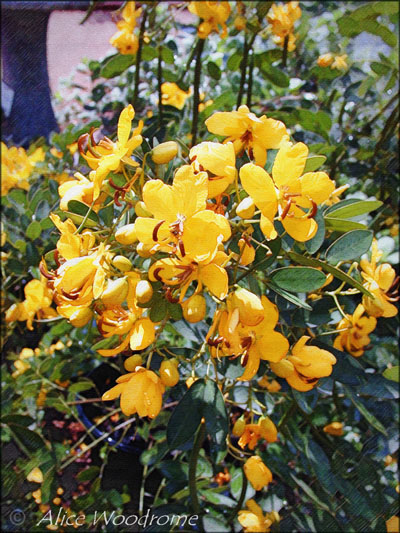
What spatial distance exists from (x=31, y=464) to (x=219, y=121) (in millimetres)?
815

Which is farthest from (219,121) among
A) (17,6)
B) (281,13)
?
(17,6)

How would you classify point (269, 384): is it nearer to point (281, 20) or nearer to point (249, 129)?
point (249, 129)

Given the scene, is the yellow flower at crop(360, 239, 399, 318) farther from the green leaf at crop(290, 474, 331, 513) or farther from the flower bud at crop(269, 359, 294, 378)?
the green leaf at crop(290, 474, 331, 513)

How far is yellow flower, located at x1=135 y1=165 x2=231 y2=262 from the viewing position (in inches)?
18.9

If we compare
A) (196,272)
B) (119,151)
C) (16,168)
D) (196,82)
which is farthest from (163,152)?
(16,168)

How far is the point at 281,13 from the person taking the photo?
3.78 feet

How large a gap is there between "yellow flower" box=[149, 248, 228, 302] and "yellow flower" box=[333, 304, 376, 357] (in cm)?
29

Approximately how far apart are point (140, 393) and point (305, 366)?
0.21 meters

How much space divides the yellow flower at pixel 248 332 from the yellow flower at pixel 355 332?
0.18 metres

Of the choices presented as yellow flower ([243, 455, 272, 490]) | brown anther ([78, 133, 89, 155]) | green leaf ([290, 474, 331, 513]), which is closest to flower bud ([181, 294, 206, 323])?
brown anther ([78, 133, 89, 155])

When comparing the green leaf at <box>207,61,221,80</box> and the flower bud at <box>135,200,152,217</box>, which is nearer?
the flower bud at <box>135,200,152,217</box>

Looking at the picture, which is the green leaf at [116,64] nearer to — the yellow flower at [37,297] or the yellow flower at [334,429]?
the yellow flower at [37,297]

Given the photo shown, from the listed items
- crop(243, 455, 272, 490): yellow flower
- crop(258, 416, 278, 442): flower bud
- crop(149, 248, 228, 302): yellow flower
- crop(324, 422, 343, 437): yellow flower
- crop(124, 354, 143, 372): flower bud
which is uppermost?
crop(149, 248, 228, 302): yellow flower

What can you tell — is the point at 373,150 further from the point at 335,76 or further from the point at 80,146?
the point at 80,146
